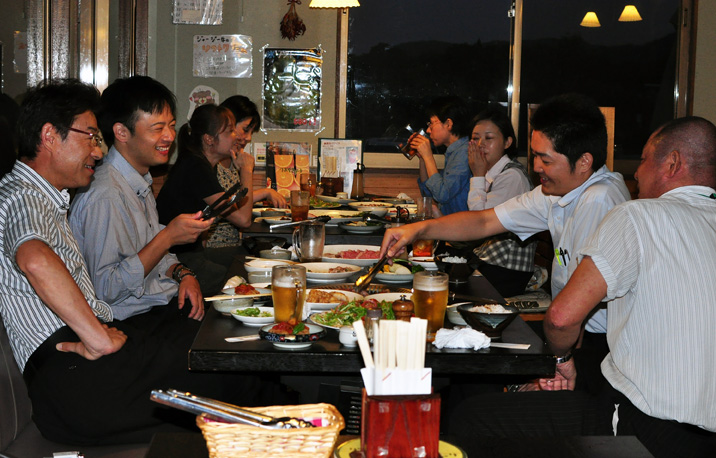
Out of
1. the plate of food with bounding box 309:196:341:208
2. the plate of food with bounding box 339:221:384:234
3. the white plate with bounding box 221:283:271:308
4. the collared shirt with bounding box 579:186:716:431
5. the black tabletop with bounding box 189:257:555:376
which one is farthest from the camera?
the plate of food with bounding box 309:196:341:208

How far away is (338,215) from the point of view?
14.2 ft

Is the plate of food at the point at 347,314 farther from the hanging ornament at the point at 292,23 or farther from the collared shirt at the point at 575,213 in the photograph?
the hanging ornament at the point at 292,23

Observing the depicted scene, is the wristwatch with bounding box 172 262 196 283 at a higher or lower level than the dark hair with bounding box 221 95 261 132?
lower

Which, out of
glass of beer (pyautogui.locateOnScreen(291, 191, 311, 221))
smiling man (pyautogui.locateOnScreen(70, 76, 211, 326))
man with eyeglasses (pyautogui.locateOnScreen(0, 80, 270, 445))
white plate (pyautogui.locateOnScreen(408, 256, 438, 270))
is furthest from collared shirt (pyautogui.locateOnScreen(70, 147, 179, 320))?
glass of beer (pyautogui.locateOnScreen(291, 191, 311, 221))

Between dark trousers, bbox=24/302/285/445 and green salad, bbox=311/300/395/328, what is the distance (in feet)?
1.62

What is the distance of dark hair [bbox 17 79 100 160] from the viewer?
2189 millimetres

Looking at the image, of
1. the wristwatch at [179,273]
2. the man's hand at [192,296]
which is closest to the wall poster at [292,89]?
the wristwatch at [179,273]

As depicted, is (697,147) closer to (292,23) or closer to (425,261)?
(425,261)

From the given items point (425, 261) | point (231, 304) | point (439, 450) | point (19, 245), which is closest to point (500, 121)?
point (425, 261)

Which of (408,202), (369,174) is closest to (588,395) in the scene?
(408,202)

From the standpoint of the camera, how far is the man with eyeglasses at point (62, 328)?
1925 millimetres

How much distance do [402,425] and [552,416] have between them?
1.06m

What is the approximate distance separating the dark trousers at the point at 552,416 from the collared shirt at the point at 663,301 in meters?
0.05

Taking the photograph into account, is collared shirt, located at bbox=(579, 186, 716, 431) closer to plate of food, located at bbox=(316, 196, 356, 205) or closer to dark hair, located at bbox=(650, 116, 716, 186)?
dark hair, located at bbox=(650, 116, 716, 186)
